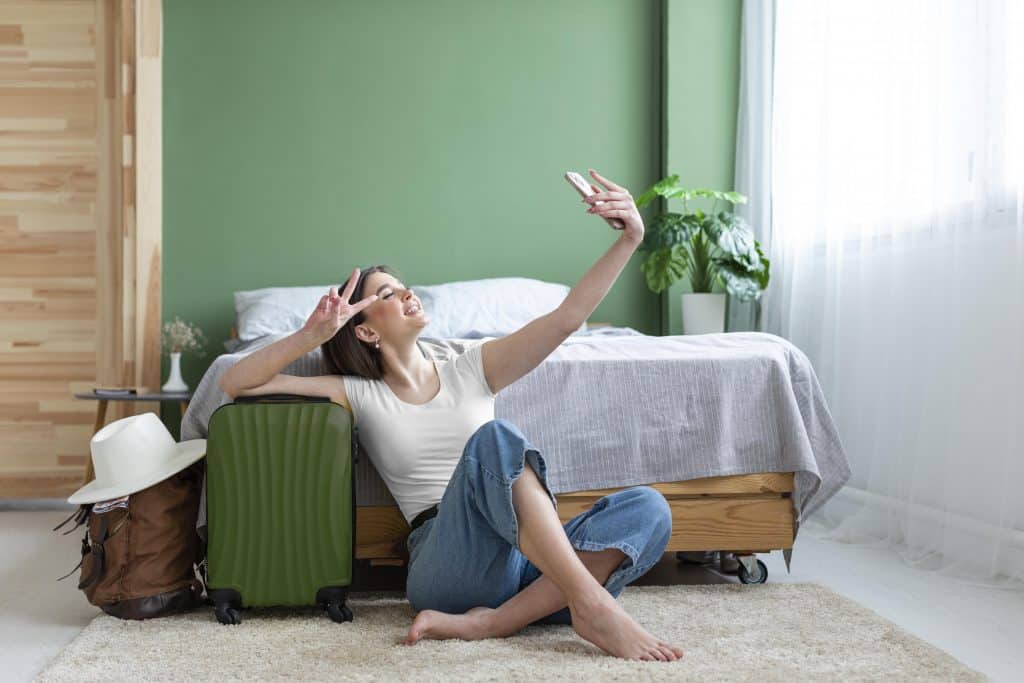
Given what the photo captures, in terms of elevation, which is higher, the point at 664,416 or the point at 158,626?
the point at 664,416

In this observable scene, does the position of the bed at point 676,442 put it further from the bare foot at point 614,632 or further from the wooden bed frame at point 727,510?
the bare foot at point 614,632

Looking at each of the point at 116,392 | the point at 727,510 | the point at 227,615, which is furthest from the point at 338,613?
the point at 116,392

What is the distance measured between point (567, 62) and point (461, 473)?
2.99 m

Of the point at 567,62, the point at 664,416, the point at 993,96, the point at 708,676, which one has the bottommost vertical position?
the point at 708,676

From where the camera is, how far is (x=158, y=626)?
204 centimetres

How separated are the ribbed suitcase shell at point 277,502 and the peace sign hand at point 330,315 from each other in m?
0.16

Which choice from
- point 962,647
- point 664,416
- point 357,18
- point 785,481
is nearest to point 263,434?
point 664,416

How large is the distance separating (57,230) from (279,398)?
2627 millimetres

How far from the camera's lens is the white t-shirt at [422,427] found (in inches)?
83.3

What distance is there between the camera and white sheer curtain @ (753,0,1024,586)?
105 inches

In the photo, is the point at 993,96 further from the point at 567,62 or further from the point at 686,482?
the point at 567,62

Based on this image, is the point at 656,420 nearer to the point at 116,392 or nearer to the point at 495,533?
the point at 495,533

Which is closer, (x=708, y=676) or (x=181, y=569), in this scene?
(x=708, y=676)

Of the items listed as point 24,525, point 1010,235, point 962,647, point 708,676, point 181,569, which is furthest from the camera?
point 24,525
